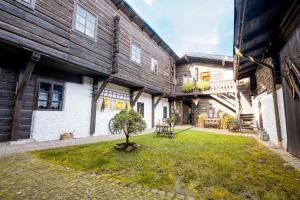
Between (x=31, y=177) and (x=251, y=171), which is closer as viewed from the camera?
(x=31, y=177)

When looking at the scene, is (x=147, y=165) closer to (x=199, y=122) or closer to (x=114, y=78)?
(x=114, y=78)

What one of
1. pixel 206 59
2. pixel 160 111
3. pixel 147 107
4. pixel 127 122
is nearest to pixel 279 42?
pixel 127 122

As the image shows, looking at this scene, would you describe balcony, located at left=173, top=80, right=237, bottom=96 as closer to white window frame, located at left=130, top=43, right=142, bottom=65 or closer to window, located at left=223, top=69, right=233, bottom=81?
window, located at left=223, top=69, right=233, bottom=81

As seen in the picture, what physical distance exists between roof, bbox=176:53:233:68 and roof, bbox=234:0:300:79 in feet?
27.9

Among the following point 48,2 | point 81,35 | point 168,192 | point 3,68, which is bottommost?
point 168,192

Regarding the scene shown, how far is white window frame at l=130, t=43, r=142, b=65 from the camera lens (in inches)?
366

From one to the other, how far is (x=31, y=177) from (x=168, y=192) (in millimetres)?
2457

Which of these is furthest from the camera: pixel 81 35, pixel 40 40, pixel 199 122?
pixel 199 122

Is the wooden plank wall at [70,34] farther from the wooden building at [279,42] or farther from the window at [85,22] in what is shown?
the wooden building at [279,42]

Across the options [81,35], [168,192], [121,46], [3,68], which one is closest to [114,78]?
[121,46]

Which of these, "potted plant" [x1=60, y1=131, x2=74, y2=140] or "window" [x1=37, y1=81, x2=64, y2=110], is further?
"potted plant" [x1=60, y1=131, x2=74, y2=140]

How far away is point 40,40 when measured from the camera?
485 centimetres

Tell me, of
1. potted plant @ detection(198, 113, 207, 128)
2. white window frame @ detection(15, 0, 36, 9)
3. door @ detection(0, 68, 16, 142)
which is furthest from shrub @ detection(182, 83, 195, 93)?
door @ detection(0, 68, 16, 142)

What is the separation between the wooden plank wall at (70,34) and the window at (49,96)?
160cm
